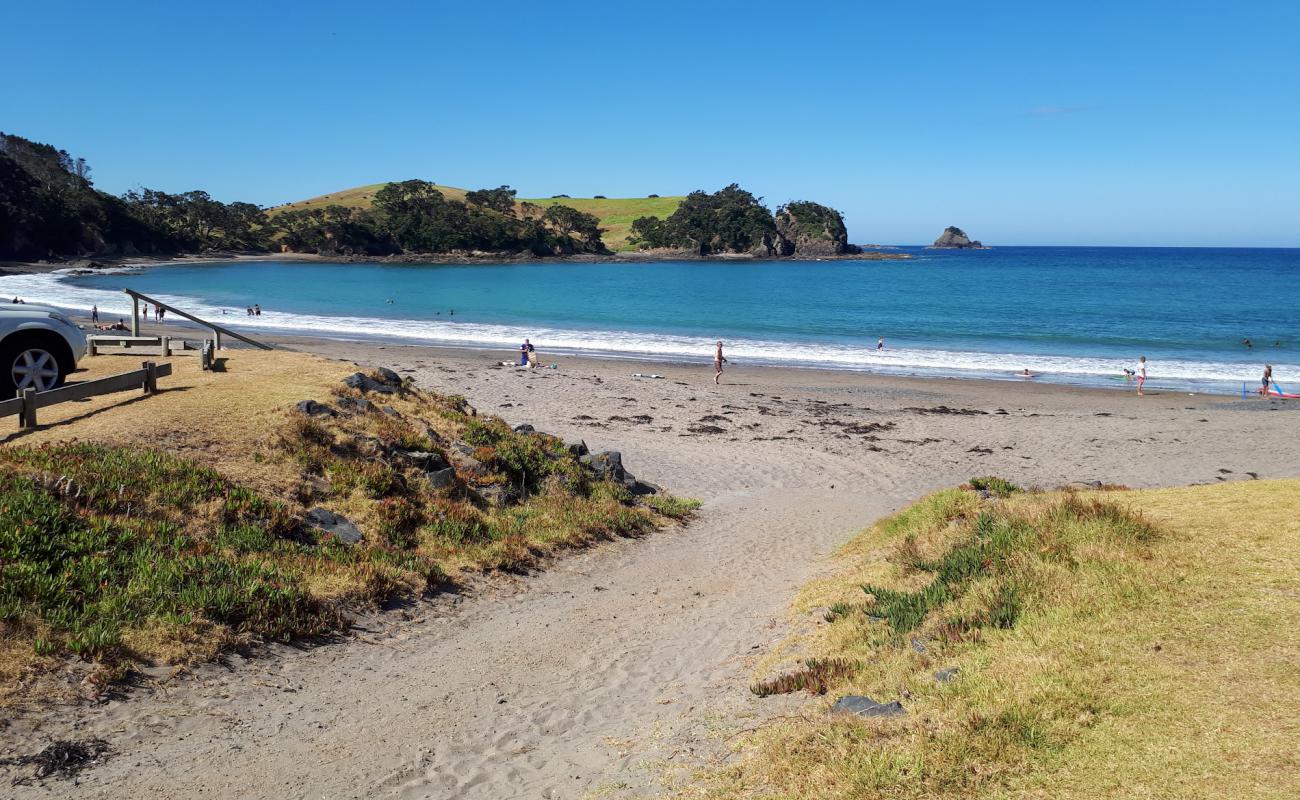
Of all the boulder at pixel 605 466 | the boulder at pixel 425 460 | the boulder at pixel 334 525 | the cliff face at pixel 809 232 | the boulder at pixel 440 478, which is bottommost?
the boulder at pixel 605 466

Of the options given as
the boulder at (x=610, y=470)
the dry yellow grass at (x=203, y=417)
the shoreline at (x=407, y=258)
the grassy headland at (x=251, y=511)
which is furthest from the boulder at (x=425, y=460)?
the shoreline at (x=407, y=258)

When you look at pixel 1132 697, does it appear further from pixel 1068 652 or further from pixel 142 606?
pixel 142 606

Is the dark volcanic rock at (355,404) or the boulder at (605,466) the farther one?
the boulder at (605,466)

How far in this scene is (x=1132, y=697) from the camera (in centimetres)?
511

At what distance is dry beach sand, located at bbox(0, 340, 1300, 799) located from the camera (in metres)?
5.68

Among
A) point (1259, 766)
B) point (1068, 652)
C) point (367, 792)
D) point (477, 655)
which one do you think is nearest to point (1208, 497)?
point (1068, 652)

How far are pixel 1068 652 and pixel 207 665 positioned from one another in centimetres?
680

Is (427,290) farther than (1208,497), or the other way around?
(427,290)

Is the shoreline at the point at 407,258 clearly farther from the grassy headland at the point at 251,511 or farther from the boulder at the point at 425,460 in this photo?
the boulder at the point at 425,460

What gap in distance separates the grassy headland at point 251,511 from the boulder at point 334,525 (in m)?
0.04

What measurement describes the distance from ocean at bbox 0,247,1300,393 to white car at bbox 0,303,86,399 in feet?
94.3

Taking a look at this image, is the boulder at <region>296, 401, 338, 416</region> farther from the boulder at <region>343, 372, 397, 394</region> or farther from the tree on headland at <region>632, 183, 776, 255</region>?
the tree on headland at <region>632, 183, 776, 255</region>

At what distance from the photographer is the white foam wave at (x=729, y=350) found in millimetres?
36000

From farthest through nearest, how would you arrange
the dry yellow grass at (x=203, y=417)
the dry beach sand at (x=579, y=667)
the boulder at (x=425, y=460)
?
the boulder at (x=425, y=460), the dry yellow grass at (x=203, y=417), the dry beach sand at (x=579, y=667)
